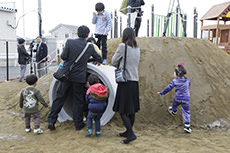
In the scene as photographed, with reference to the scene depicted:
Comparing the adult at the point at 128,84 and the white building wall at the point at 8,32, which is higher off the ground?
the white building wall at the point at 8,32

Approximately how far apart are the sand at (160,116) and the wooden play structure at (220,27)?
9.93 metres

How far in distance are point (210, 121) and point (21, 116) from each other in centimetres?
480

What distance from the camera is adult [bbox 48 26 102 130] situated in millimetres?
3928

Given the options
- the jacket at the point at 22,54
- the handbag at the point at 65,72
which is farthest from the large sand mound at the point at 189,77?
the jacket at the point at 22,54

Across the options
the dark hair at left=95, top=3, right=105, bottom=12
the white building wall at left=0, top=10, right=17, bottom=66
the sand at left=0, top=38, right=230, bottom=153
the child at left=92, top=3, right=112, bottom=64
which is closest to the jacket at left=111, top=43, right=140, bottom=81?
the sand at left=0, top=38, right=230, bottom=153

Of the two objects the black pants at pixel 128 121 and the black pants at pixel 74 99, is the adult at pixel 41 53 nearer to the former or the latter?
the black pants at pixel 74 99

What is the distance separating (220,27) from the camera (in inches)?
621

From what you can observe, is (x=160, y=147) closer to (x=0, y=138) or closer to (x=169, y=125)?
(x=169, y=125)

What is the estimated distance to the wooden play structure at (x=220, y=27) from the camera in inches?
620

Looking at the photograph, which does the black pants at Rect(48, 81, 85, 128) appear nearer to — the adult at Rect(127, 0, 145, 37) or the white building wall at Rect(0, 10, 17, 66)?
the adult at Rect(127, 0, 145, 37)

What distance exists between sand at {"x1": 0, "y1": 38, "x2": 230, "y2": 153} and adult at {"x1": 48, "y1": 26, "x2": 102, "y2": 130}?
1.34ft

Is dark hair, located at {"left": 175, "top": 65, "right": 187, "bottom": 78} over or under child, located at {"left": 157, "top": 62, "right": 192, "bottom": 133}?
over

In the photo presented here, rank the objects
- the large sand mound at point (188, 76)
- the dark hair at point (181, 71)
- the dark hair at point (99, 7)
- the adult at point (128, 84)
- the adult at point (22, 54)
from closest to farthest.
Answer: the adult at point (128, 84) → the dark hair at point (181, 71) → the large sand mound at point (188, 76) → the dark hair at point (99, 7) → the adult at point (22, 54)

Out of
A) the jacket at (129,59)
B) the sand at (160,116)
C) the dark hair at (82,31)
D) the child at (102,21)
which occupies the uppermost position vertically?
the child at (102,21)
